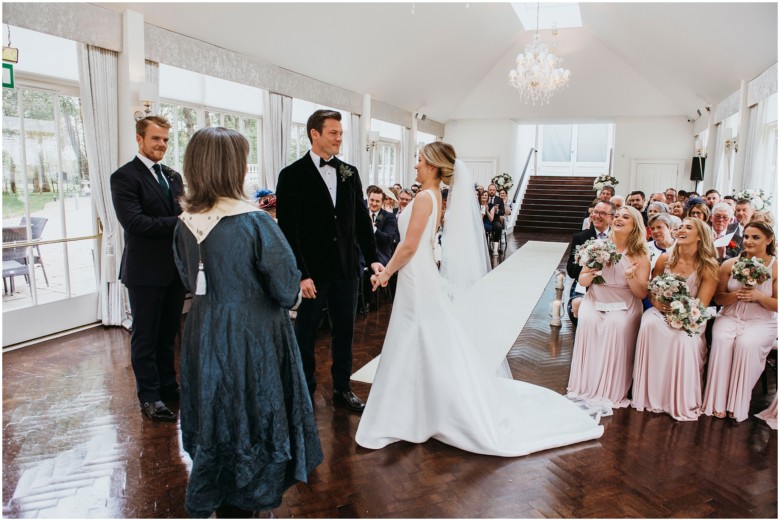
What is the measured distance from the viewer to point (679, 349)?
140 inches

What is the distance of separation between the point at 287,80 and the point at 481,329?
20.4 feet

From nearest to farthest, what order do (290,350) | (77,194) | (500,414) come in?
1. (290,350)
2. (500,414)
3. (77,194)

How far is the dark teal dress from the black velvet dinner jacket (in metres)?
1.03

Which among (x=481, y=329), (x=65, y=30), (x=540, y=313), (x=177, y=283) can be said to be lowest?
(x=540, y=313)

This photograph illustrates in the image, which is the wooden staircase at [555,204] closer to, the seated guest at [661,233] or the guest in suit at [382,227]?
the guest in suit at [382,227]

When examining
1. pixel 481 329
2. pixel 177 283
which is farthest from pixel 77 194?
pixel 481 329

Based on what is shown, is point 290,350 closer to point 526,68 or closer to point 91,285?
point 91,285

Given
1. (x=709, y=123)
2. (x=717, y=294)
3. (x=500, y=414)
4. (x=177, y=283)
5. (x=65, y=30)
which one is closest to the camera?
(x=500, y=414)

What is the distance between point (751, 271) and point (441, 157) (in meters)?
2.13

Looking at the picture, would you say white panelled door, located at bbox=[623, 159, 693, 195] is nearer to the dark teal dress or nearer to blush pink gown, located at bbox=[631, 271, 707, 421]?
blush pink gown, located at bbox=[631, 271, 707, 421]

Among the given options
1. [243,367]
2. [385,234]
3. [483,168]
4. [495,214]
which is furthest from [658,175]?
[243,367]

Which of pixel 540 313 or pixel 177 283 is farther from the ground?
pixel 177 283

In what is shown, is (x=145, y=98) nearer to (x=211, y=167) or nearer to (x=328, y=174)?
(x=328, y=174)

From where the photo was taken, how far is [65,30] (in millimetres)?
4750
